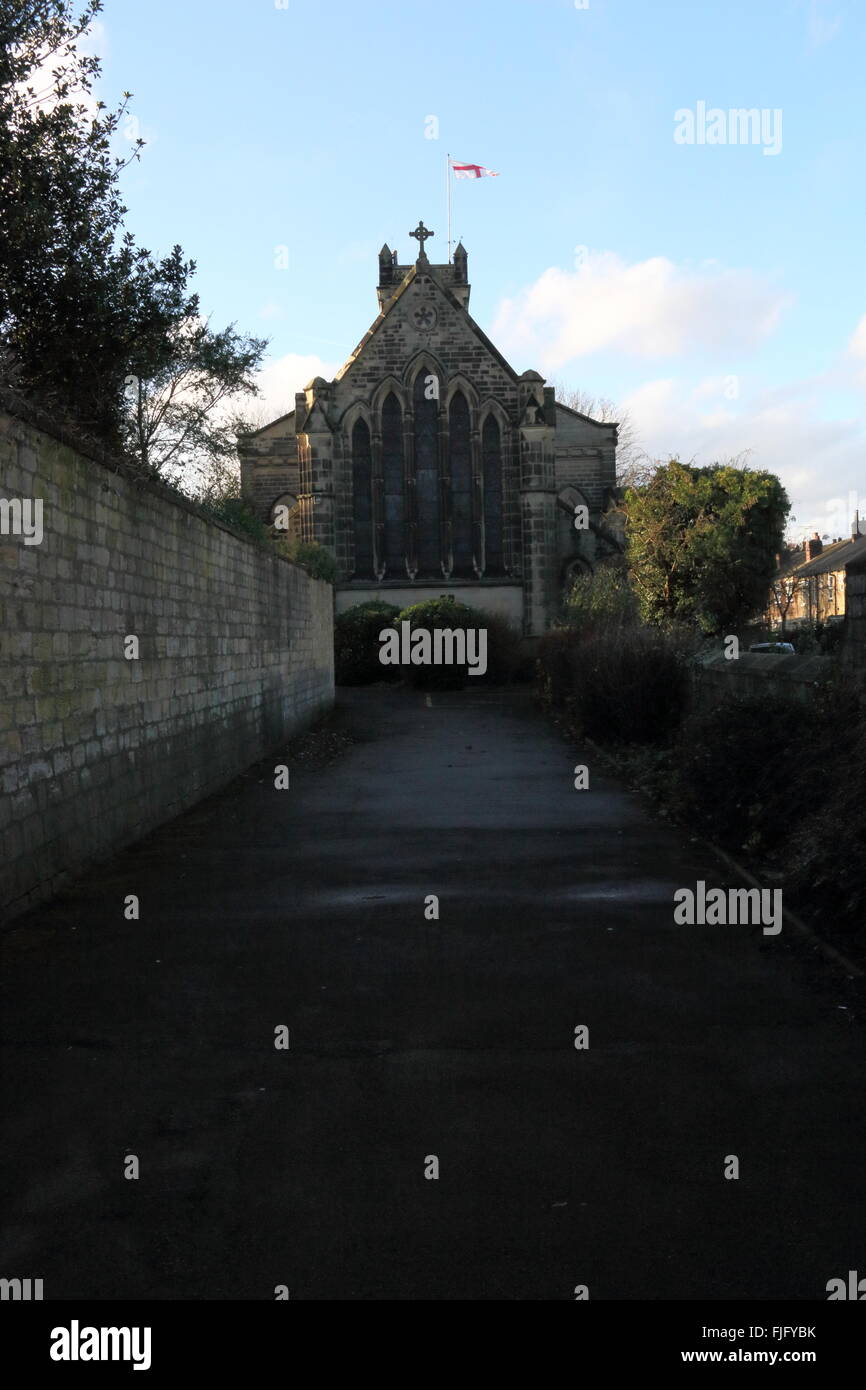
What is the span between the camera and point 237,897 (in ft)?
27.3

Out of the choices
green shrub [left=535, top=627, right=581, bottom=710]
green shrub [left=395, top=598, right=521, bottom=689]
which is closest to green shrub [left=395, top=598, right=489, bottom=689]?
green shrub [left=395, top=598, right=521, bottom=689]

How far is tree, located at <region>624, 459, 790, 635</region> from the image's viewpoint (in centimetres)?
2492

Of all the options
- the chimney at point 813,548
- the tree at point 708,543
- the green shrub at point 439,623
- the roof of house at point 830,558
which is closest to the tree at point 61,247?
the tree at point 708,543

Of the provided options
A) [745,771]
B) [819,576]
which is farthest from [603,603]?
[819,576]

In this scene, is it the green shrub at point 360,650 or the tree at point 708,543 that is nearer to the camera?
the tree at point 708,543

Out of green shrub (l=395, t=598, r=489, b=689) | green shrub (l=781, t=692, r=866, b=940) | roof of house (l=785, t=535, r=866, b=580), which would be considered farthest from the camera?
roof of house (l=785, t=535, r=866, b=580)

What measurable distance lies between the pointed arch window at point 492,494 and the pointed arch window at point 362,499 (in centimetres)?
383

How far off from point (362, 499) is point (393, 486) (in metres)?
1.12

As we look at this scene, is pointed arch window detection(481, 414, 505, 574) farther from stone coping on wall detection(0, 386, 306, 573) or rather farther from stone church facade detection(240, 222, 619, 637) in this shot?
stone coping on wall detection(0, 386, 306, 573)

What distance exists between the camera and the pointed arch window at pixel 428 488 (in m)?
44.2

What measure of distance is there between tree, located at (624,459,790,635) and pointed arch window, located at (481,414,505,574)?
1770cm

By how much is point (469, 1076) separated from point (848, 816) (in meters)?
3.10

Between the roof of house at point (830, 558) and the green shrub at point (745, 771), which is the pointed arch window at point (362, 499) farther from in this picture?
the green shrub at point (745, 771)

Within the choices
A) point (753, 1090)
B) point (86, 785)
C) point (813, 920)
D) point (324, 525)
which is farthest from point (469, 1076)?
point (324, 525)
